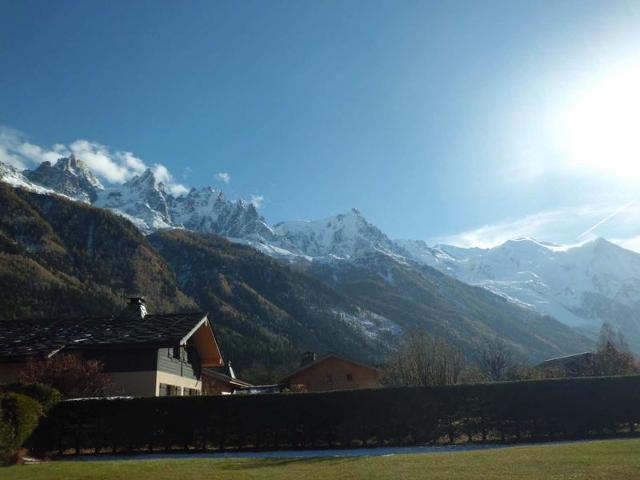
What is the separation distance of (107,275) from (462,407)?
145655 millimetres

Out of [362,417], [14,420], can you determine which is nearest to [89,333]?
[14,420]

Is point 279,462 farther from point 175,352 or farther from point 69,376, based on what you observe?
point 175,352

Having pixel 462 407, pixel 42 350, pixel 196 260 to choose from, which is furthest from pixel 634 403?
pixel 196 260

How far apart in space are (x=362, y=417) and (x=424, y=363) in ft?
35.7

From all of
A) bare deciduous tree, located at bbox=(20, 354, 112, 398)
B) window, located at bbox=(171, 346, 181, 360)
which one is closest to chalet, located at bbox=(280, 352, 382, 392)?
window, located at bbox=(171, 346, 181, 360)

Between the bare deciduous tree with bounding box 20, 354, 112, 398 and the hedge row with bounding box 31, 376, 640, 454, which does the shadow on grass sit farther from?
the bare deciduous tree with bounding box 20, 354, 112, 398

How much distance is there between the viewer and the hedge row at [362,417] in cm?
2314

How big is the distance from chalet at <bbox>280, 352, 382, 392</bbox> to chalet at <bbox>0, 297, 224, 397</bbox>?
2102 cm

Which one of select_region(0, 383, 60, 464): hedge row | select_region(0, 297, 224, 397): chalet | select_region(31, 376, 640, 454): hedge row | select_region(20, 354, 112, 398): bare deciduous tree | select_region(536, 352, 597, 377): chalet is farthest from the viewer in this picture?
select_region(536, 352, 597, 377): chalet

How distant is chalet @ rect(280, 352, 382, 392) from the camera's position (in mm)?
55469

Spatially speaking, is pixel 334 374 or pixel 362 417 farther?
pixel 334 374

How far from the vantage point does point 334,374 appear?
55750 millimetres

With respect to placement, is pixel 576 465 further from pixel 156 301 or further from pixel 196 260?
pixel 196 260

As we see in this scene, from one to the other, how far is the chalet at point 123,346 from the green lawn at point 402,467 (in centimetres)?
1382
